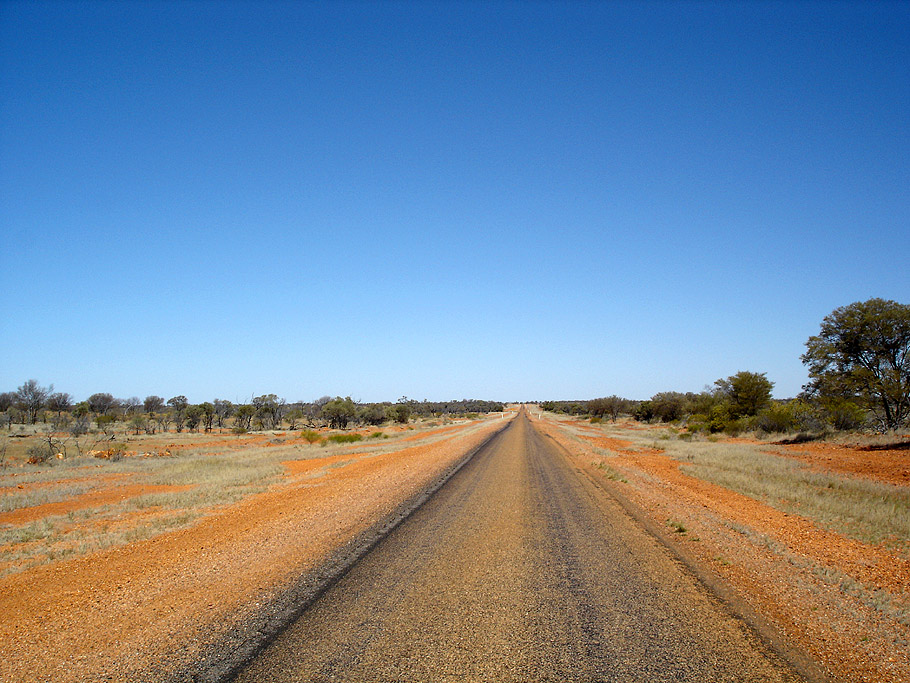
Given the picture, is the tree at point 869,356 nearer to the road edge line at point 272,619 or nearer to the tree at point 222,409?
the road edge line at point 272,619

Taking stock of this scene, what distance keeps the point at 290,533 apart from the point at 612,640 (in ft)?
21.9

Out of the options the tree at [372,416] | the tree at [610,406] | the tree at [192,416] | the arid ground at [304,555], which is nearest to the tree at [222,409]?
the tree at [192,416]

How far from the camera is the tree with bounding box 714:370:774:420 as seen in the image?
139ft

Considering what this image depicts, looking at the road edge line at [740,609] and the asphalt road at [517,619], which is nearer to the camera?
the asphalt road at [517,619]

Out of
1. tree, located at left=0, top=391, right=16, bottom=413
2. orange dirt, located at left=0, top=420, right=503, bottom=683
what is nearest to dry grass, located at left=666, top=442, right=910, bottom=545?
orange dirt, located at left=0, top=420, right=503, bottom=683

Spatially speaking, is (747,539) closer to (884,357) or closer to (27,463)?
(884,357)

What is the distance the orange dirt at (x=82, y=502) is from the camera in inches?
498

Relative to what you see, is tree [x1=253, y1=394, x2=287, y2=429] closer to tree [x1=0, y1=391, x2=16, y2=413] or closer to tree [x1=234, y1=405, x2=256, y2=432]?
tree [x1=234, y1=405, x2=256, y2=432]

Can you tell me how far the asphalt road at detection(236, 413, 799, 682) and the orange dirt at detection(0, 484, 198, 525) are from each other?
35.9ft

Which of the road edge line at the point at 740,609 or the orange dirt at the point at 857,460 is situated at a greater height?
the road edge line at the point at 740,609

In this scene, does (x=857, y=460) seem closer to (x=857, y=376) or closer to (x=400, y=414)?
(x=857, y=376)

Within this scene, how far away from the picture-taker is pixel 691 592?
19.6 ft

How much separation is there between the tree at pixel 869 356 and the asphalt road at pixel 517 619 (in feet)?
86.7

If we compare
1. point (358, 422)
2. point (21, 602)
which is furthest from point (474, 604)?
point (358, 422)
